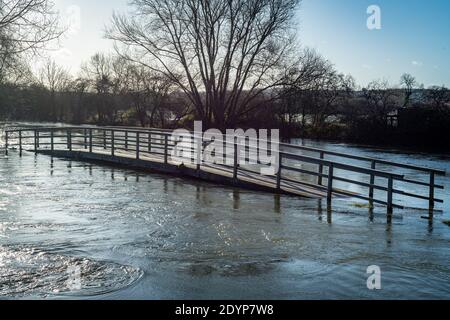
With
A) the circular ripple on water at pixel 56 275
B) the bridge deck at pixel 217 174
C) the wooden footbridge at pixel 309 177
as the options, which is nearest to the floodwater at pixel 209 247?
the circular ripple on water at pixel 56 275

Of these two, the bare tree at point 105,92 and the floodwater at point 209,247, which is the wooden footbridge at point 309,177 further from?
the bare tree at point 105,92

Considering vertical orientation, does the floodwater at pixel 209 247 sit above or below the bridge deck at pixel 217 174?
below

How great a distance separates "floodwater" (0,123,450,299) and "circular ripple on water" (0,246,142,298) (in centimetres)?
1

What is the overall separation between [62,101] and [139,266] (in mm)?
74173

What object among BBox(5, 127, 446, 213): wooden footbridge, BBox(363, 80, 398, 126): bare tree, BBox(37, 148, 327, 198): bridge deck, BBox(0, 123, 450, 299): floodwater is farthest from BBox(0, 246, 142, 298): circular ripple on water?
BBox(363, 80, 398, 126): bare tree

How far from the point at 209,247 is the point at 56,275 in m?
2.14

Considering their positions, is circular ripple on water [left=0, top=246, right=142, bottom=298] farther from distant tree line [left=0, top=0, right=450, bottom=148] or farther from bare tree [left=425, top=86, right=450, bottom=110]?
bare tree [left=425, top=86, right=450, bottom=110]

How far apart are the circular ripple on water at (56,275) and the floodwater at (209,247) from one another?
0.01 metres

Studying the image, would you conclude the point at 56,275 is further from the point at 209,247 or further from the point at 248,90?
the point at 248,90

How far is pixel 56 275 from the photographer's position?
216 inches

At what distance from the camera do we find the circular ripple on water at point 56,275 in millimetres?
Answer: 4984

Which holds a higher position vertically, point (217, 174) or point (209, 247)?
point (217, 174)

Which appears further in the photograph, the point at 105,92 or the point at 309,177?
the point at 105,92

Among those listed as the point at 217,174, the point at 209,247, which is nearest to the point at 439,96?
the point at 217,174
